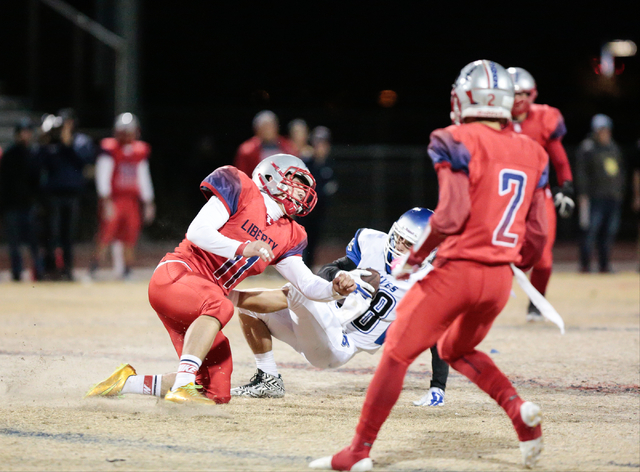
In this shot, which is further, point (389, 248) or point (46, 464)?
point (389, 248)

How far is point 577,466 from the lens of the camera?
3461 mm

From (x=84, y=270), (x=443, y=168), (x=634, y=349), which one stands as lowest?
(x=84, y=270)

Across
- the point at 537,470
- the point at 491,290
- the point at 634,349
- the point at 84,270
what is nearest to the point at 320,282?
the point at 491,290

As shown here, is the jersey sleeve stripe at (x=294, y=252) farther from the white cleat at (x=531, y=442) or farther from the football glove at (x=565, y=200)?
the football glove at (x=565, y=200)

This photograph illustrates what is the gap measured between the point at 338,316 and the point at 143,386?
119 centimetres

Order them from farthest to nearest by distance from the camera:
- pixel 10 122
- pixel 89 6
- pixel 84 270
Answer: pixel 89 6
pixel 10 122
pixel 84 270

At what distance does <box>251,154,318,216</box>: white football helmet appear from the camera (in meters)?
4.74

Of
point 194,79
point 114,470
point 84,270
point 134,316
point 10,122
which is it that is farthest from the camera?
point 194,79

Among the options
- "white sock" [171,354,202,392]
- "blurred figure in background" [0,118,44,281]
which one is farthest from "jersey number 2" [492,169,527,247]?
"blurred figure in background" [0,118,44,281]

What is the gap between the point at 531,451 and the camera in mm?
3414

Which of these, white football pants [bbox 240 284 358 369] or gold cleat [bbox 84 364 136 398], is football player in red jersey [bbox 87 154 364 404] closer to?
gold cleat [bbox 84 364 136 398]

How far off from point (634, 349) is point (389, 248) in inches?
107

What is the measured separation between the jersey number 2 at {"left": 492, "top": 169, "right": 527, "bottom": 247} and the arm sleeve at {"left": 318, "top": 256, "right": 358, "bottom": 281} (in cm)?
152

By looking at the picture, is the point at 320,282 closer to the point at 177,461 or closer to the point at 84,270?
the point at 177,461
